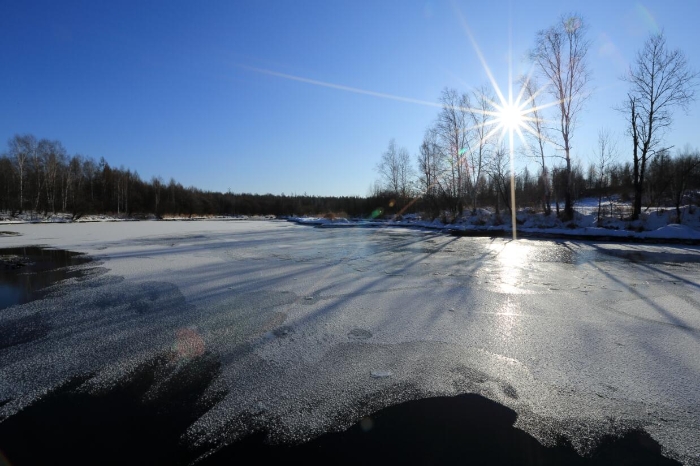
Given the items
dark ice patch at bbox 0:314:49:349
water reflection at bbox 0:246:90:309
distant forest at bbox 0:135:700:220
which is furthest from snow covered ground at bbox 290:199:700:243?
water reflection at bbox 0:246:90:309

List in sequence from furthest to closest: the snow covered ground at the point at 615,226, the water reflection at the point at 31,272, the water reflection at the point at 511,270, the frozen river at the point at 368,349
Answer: the snow covered ground at the point at 615,226 < the water reflection at the point at 511,270 < the water reflection at the point at 31,272 < the frozen river at the point at 368,349

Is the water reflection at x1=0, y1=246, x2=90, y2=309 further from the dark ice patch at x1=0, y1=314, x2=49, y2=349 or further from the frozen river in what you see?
the dark ice patch at x1=0, y1=314, x2=49, y2=349

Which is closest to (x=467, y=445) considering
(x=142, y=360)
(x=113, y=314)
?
(x=142, y=360)

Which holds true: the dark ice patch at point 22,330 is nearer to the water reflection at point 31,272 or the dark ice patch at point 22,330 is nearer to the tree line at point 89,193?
the water reflection at point 31,272

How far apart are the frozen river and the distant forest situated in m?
20.3

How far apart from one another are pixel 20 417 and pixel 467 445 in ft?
10.4

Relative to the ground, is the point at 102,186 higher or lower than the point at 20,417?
higher

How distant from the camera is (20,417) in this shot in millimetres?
2393

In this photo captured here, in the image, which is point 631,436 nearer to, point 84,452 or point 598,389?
point 598,389

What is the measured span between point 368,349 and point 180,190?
84.9 meters

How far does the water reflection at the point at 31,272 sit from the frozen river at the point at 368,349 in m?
0.47

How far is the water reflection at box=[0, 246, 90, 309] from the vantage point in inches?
229

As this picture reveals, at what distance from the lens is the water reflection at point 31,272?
19.1ft

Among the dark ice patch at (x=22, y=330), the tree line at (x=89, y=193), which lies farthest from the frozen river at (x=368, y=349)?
the tree line at (x=89, y=193)
